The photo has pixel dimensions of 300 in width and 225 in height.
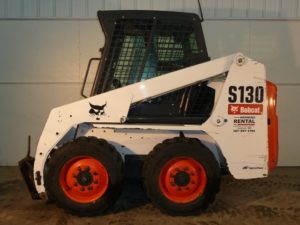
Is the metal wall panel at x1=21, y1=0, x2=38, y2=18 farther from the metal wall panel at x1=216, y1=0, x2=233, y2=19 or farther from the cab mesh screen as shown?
the metal wall panel at x1=216, y1=0, x2=233, y2=19

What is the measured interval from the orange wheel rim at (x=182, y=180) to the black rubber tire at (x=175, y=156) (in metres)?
0.05

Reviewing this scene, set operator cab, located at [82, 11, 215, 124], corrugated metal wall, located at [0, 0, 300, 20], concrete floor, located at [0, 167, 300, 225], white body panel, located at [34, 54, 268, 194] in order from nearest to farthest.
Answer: concrete floor, located at [0, 167, 300, 225], white body panel, located at [34, 54, 268, 194], operator cab, located at [82, 11, 215, 124], corrugated metal wall, located at [0, 0, 300, 20]

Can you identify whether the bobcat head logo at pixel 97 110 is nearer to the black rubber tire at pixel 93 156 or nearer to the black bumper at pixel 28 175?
the black rubber tire at pixel 93 156

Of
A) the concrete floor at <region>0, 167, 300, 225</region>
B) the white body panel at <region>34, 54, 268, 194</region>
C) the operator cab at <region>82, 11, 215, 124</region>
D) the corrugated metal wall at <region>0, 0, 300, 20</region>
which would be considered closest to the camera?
the concrete floor at <region>0, 167, 300, 225</region>

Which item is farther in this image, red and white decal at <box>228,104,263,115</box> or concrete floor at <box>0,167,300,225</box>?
red and white decal at <box>228,104,263,115</box>

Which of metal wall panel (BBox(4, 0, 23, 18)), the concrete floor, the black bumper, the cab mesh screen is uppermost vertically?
metal wall panel (BBox(4, 0, 23, 18))

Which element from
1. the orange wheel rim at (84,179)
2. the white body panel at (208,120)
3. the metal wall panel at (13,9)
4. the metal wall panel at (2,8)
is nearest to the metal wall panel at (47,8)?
the metal wall panel at (13,9)

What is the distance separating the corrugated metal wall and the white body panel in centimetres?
279

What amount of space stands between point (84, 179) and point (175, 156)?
3.41ft

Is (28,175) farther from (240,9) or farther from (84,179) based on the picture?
(240,9)

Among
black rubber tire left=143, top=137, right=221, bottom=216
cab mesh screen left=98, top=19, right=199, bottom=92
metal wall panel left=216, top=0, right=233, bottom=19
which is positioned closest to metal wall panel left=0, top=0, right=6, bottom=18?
cab mesh screen left=98, top=19, right=199, bottom=92

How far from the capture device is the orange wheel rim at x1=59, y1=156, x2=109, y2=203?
16.0 ft

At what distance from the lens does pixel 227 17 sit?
757cm

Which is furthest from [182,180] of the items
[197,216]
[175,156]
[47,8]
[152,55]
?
[47,8]
